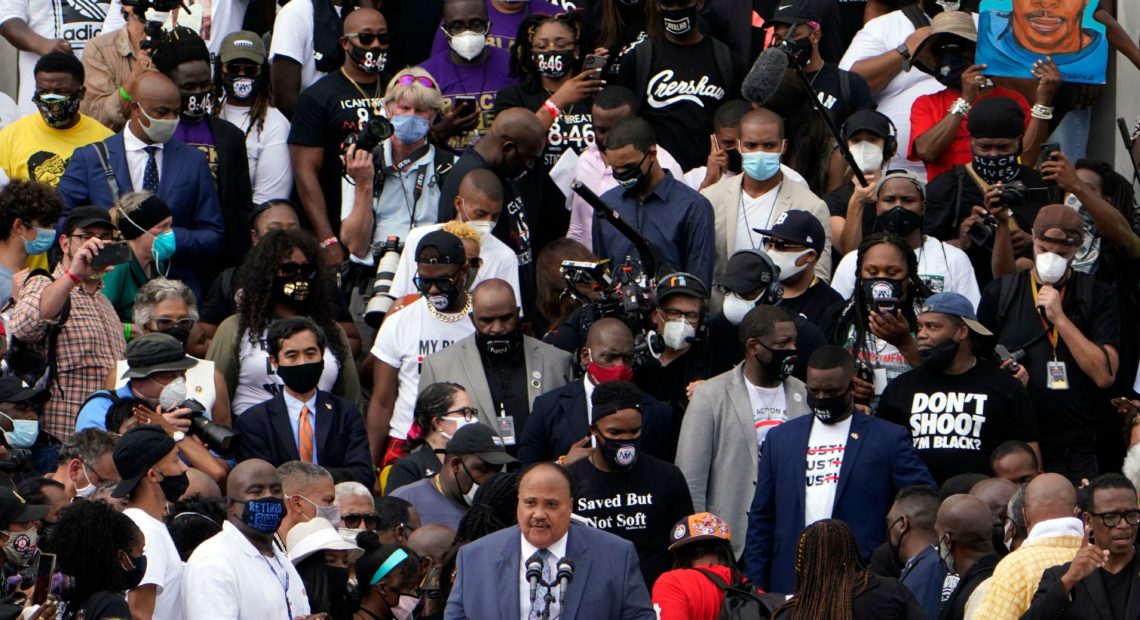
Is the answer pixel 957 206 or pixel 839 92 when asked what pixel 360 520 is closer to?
pixel 957 206

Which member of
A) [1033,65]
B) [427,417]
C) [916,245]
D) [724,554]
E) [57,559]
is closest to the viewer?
[57,559]

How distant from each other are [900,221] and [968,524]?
355cm

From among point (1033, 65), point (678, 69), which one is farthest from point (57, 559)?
point (1033, 65)

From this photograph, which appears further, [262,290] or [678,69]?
[678,69]

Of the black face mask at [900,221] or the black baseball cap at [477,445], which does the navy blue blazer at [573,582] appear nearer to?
the black baseball cap at [477,445]

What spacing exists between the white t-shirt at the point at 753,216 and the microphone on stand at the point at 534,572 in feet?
14.8

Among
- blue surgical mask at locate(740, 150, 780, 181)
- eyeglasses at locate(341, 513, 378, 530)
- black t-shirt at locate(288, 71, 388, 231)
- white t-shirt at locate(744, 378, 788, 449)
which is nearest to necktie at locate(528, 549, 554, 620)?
eyeglasses at locate(341, 513, 378, 530)

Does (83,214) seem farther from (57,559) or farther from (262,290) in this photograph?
(57,559)

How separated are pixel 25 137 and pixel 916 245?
19.2 feet

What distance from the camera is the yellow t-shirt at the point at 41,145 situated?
1485 centimetres

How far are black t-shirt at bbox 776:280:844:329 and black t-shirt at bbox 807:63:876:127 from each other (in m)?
2.16

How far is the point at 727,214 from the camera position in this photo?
14773 millimetres

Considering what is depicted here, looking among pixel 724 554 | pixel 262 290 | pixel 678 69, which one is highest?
pixel 678 69

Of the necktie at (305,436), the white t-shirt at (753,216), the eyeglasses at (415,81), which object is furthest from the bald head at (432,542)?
the eyeglasses at (415,81)
